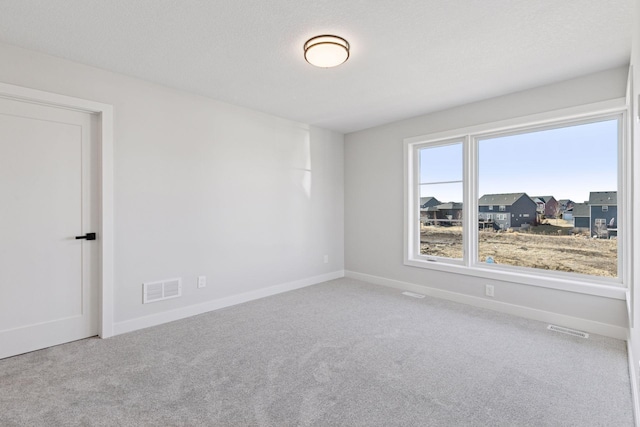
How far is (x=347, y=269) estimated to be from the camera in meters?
5.35

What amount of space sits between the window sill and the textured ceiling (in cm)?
206

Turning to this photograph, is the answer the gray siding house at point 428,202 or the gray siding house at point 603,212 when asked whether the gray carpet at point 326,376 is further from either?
the gray siding house at point 428,202

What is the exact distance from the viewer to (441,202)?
4.28 m

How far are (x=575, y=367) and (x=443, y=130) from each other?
2.88 metres

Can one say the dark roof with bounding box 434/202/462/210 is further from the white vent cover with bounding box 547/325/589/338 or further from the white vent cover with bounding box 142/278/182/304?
the white vent cover with bounding box 142/278/182/304

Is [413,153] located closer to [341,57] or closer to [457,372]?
[341,57]

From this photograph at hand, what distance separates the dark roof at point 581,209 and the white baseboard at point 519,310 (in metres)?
1.05

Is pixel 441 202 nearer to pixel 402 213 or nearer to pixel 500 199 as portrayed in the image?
pixel 402 213

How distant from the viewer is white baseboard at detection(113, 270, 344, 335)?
3.05 meters

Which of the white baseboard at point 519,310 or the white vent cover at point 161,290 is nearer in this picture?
the white baseboard at point 519,310

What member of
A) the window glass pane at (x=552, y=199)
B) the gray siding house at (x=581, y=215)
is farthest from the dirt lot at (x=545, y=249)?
the gray siding house at (x=581, y=215)

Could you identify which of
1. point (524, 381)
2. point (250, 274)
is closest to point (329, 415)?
point (524, 381)

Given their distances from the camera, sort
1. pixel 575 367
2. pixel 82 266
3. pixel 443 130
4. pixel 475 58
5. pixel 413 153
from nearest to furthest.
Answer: pixel 575 367 < pixel 475 58 < pixel 82 266 < pixel 443 130 < pixel 413 153

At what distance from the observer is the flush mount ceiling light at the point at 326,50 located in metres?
2.35
